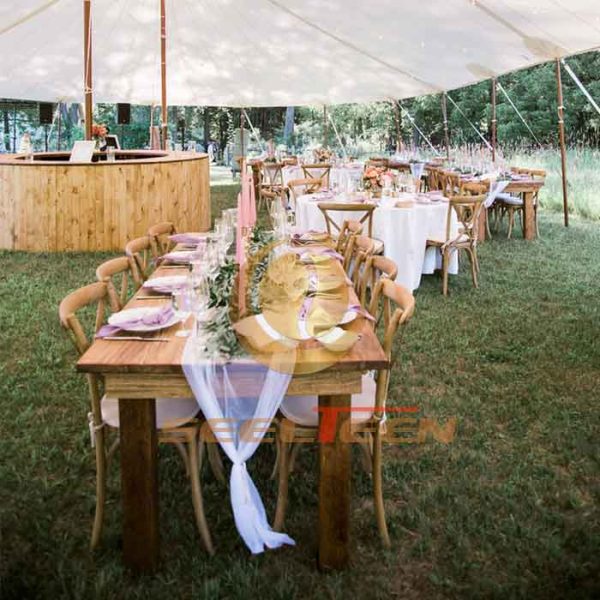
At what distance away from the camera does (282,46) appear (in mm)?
12930

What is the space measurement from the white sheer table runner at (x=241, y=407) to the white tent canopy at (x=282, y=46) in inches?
217

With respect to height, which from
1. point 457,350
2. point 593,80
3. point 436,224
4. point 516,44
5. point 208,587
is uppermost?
point 593,80

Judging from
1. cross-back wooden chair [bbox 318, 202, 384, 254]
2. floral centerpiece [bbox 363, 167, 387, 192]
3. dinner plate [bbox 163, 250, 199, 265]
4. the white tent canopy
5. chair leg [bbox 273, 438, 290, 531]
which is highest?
the white tent canopy

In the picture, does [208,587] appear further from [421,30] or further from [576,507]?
[421,30]

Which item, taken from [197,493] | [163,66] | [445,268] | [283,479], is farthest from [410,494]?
[163,66]

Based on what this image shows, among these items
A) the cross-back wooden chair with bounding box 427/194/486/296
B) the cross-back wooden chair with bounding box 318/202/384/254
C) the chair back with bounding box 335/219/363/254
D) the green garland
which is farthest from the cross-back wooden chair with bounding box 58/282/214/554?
the cross-back wooden chair with bounding box 427/194/486/296

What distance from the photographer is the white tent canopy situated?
8.00m

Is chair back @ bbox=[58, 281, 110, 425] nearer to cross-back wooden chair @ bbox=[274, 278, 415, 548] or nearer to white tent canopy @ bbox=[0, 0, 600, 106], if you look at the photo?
cross-back wooden chair @ bbox=[274, 278, 415, 548]

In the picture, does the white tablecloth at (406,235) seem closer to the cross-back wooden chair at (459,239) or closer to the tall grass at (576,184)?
the cross-back wooden chair at (459,239)

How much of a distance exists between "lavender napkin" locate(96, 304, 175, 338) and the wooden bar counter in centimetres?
583

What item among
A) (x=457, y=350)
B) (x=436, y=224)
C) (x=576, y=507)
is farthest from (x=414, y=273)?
(x=576, y=507)

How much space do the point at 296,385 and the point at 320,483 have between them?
1.11 ft

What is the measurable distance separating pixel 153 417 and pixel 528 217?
7807 millimetres

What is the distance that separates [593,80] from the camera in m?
21.2
